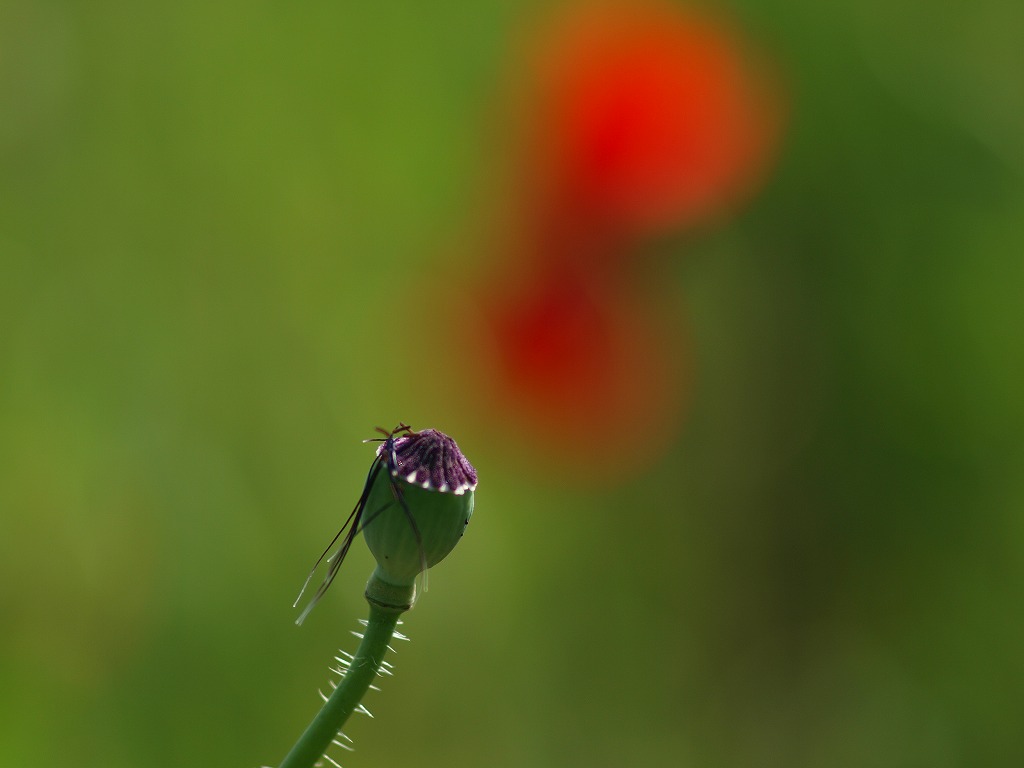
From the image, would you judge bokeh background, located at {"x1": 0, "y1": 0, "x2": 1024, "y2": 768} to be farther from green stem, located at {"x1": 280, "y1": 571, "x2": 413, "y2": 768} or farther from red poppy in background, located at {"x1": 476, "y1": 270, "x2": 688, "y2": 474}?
green stem, located at {"x1": 280, "y1": 571, "x2": 413, "y2": 768}

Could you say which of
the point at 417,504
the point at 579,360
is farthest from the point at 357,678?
the point at 579,360

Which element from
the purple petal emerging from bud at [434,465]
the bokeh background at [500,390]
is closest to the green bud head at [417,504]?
the purple petal emerging from bud at [434,465]

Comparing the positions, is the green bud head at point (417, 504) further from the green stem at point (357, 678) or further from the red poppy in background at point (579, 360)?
the red poppy in background at point (579, 360)

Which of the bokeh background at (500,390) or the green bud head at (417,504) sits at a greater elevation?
the bokeh background at (500,390)

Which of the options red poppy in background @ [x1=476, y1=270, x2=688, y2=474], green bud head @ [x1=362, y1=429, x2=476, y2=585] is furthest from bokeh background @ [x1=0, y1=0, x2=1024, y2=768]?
green bud head @ [x1=362, y1=429, x2=476, y2=585]

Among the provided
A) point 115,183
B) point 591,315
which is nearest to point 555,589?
point 591,315

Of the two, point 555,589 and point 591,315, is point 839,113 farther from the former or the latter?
point 555,589

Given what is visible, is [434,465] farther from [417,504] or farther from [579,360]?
[579,360]
